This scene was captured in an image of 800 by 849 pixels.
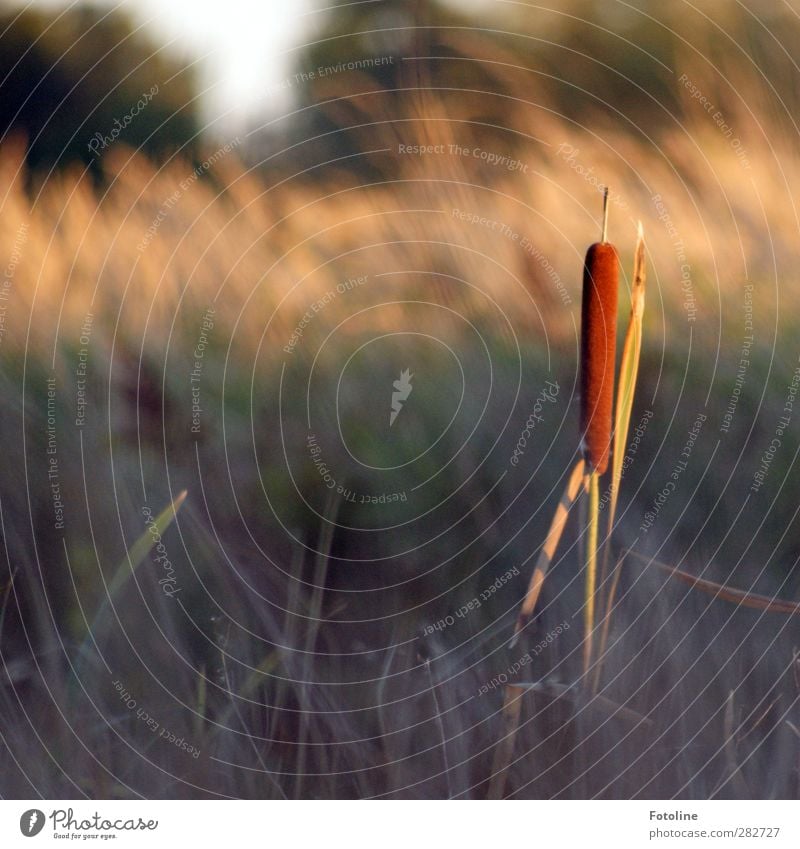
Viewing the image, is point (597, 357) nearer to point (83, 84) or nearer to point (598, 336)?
point (598, 336)

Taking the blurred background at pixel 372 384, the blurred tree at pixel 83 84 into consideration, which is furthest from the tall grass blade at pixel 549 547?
the blurred tree at pixel 83 84

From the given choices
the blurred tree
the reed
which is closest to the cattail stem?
the reed

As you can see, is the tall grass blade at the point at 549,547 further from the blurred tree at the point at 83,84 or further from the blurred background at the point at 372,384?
the blurred tree at the point at 83,84

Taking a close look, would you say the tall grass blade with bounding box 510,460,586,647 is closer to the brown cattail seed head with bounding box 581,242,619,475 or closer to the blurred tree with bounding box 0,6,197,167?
the brown cattail seed head with bounding box 581,242,619,475

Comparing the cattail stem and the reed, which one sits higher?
the reed

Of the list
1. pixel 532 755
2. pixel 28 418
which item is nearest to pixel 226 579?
pixel 28 418

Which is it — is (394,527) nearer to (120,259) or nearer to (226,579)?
(226,579)
